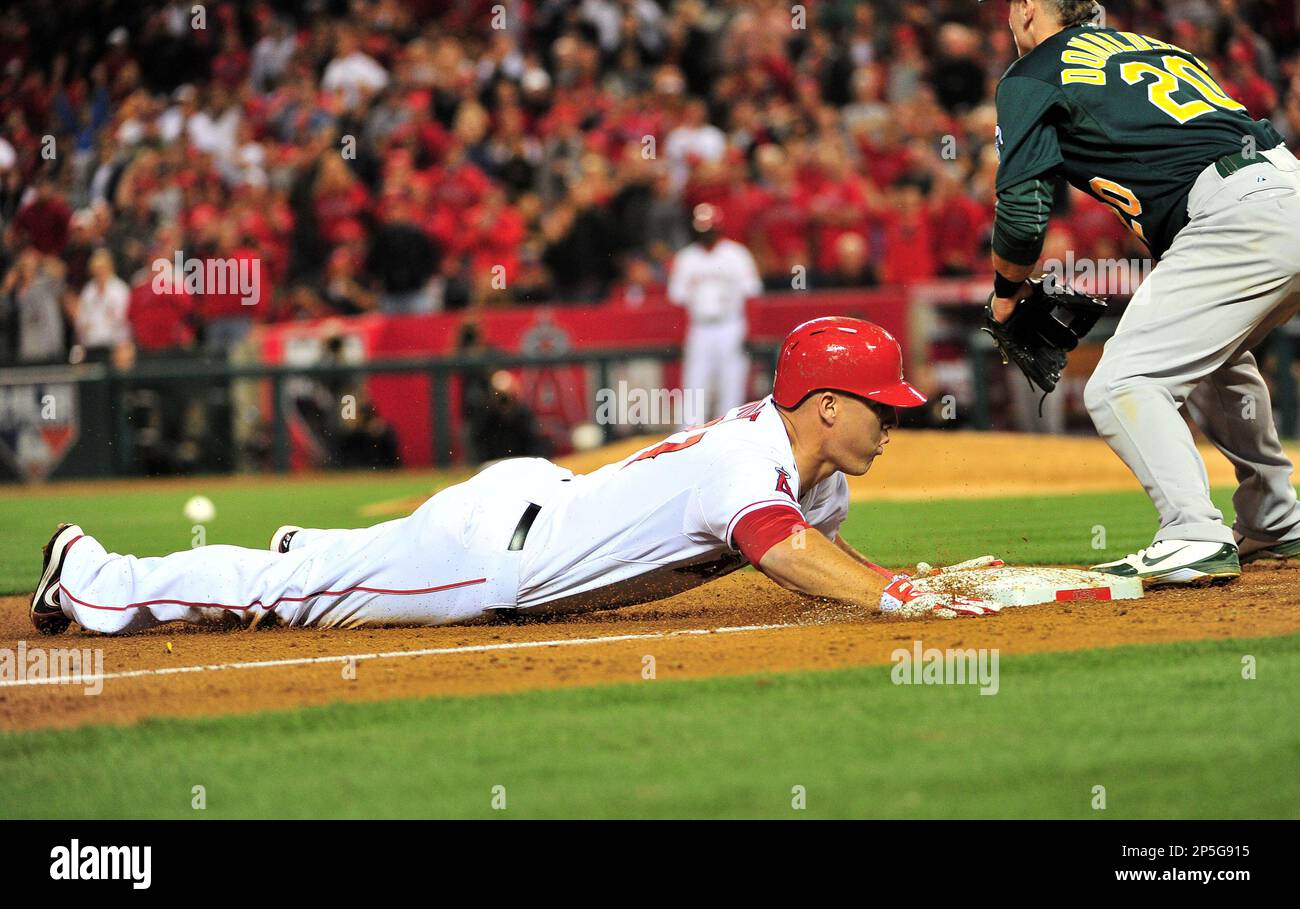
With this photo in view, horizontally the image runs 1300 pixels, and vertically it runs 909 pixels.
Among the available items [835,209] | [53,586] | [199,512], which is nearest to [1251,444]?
[53,586]

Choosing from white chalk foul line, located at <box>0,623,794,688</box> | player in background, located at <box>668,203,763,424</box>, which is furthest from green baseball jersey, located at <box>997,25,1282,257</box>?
player in background, located at <box>668,203,763,424</box>

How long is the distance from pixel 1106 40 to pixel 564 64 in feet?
47.1

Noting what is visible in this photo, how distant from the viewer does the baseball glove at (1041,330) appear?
21.2ft

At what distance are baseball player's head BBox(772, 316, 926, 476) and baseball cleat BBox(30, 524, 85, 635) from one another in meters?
2.65

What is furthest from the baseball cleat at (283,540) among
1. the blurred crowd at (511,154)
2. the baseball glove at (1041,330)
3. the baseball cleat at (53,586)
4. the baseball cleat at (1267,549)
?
the blurred crowd at (511,154)

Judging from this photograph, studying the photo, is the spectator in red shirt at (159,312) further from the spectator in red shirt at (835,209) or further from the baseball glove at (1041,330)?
the baseball glove at (1041,330)

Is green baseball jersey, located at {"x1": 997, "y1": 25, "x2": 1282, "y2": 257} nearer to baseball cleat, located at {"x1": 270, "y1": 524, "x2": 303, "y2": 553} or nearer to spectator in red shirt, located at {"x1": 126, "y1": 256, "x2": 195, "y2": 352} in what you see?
baseball cleat, located at {"x1": 270, "y1": 524, "x2": 303, "y2": 553}

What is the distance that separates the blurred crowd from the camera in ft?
55.6

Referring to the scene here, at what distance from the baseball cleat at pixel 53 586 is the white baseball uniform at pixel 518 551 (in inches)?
2.4

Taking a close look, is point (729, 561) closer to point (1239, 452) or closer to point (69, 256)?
point (1239, 452)

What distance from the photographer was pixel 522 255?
18.0m

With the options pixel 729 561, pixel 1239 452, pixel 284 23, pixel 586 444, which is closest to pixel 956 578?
pixel 729 561

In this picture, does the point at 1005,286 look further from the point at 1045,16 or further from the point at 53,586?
the point at 53,586
